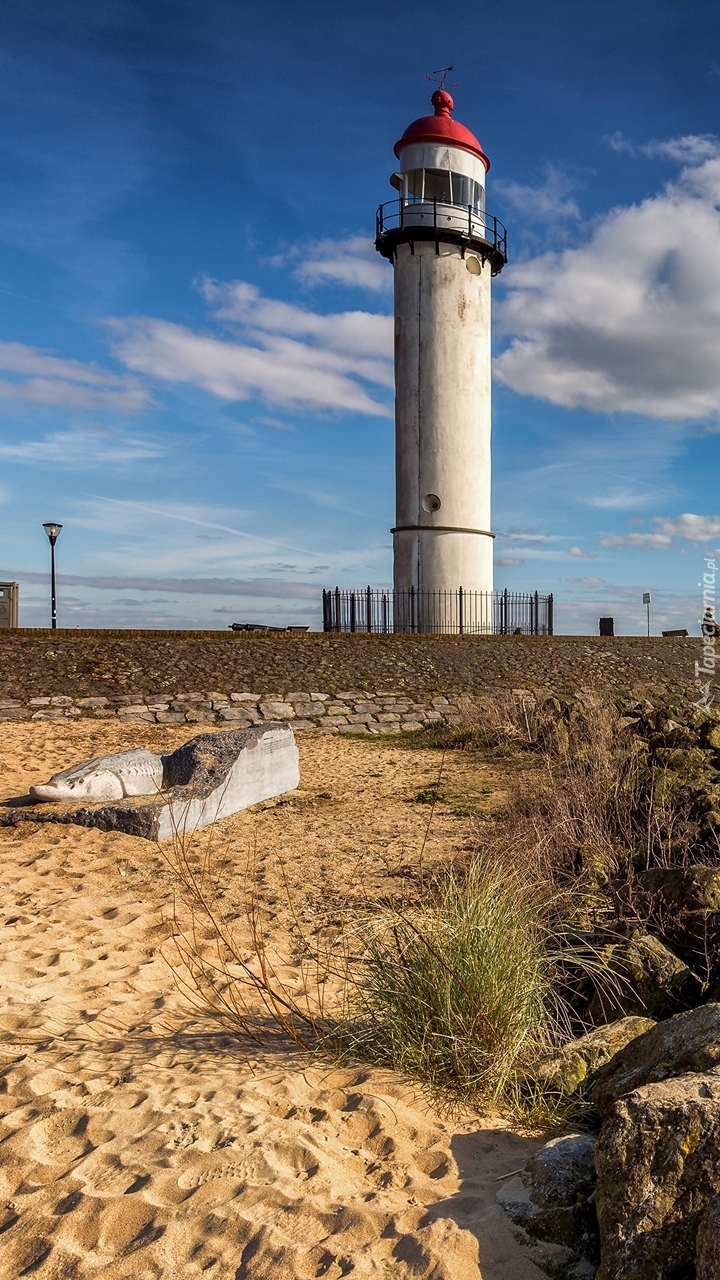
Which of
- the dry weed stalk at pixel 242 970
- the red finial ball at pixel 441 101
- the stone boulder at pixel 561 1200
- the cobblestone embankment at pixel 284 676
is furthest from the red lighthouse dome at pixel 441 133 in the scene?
the stone boulder at pixel 561 1200

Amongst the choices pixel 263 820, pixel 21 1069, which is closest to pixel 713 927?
pixel 21 1069

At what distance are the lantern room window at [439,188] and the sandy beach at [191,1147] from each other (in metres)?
21.1

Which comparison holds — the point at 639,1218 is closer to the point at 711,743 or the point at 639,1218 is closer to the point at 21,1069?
the point at 21,1069

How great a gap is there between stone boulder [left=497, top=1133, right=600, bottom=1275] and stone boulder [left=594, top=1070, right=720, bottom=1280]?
0.20 metres

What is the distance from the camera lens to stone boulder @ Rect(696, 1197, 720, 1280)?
5.91 feet

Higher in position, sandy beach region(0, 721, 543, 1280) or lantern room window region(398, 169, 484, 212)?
lantern room window region(398, 169, 484, 212)

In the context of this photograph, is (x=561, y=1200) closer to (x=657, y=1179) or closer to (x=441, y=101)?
(x=657, y=1179)

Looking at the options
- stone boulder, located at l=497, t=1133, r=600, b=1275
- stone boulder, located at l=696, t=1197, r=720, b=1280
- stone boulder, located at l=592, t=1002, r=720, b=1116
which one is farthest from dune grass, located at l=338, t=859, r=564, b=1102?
stone boulder, located at l=696, t=1197, r=720, b=1280

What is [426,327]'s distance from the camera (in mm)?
21703

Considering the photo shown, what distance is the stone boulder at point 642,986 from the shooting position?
11.8ft

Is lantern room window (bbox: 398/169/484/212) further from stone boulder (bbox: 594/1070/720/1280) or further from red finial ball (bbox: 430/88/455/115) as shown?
stone boulder (bbox: 594/1070/720/1280)

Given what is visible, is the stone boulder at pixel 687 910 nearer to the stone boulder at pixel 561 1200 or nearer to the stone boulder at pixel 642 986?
the stone boulder at pixel 642 986

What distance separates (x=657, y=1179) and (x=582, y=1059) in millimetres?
1134

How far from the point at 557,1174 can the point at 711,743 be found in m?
7.35
